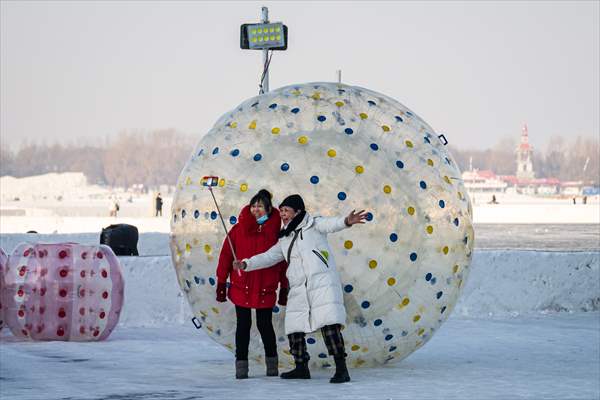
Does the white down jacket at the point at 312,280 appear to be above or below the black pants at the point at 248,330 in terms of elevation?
above

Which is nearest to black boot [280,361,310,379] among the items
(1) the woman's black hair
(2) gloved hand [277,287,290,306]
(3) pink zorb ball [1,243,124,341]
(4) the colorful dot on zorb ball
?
(4) the colorful dot on zorb ball

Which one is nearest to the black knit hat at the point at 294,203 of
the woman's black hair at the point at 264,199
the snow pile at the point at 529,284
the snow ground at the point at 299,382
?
the woman's black hair at the point at 264,199

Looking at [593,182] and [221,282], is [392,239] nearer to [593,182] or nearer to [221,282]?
[221,282]

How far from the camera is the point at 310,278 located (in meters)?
8.41

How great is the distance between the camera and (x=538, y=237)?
3916 centimetres

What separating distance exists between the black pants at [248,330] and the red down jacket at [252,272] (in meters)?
0.08

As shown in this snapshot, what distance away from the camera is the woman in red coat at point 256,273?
8.65 metres

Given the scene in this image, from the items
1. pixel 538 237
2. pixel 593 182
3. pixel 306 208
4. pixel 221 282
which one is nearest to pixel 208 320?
pixel 221 282

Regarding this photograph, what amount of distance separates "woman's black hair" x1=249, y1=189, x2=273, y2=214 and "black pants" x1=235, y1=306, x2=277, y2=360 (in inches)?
27.0

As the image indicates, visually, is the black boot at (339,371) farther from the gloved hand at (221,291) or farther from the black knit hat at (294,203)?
the black knit hat at (294,203)

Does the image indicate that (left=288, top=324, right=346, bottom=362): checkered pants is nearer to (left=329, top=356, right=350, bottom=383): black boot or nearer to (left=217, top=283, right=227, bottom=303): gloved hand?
(left=329, top=356, right=350, bottom=383): black boot

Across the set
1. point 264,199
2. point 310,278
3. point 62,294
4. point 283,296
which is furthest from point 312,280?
point 62,294

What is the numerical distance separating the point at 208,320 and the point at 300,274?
1.03 m

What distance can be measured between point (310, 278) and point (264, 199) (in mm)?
634
